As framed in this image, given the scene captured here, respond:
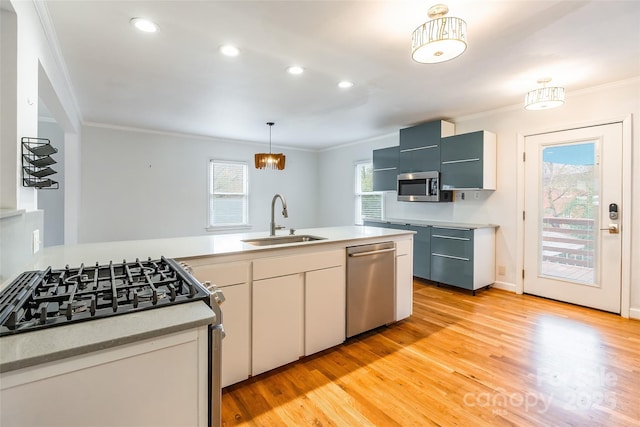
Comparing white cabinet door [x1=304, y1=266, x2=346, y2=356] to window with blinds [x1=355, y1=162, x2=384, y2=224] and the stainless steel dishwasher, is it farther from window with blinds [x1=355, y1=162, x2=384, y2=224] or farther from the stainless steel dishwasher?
window with blinds [x1=355, y1=162, x2=384, y2=224]

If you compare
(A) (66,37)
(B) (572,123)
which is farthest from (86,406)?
(B) (572,123)

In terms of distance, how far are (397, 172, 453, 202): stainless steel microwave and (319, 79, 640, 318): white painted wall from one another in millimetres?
451

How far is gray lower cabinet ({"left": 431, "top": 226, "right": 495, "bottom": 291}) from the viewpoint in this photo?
384 centimetres

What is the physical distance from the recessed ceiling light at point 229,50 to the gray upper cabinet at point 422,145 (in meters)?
2.96

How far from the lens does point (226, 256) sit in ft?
6.17

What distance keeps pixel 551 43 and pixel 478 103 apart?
1494 mm

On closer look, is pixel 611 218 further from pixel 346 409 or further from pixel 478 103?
pixel 346 409

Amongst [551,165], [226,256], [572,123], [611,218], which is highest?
[572,123]

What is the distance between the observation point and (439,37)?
176 centimetres

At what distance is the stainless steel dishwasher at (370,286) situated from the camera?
8.36 ft

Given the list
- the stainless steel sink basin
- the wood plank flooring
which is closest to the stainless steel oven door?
the wood plank flooring

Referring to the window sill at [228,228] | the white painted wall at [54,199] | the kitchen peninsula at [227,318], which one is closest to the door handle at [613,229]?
the kitchen peninsula at [227,318]

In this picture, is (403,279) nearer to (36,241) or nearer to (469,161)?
(469,161)

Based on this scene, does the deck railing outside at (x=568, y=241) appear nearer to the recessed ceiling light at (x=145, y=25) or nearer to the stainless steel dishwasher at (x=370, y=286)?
the stainless steel dishwasher at (x=370, y=286)
